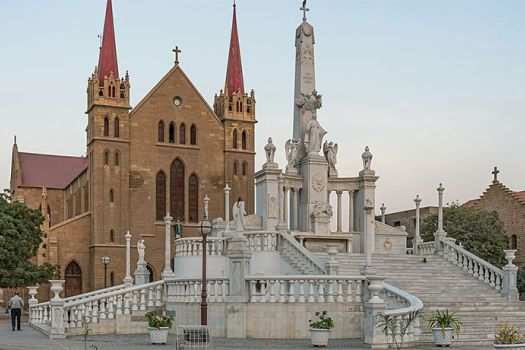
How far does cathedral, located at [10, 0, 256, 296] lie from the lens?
5281cm

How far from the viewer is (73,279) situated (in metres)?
52.9

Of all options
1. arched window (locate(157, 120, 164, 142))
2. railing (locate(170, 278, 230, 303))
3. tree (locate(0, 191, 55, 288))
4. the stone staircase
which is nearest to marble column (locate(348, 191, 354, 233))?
the stone staircase

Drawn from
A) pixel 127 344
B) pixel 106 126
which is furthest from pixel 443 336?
pixel 106 126

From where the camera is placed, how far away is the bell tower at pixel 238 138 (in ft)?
189

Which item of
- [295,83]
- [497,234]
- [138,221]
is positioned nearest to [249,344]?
[295,83]

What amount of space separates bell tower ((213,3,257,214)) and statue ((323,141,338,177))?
Result: 19.4 metres

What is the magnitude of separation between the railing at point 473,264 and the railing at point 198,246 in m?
8.75

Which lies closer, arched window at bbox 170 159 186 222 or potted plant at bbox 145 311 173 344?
potted plant at bbox 145 311 173 344

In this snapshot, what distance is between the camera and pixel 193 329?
15961 millimetres

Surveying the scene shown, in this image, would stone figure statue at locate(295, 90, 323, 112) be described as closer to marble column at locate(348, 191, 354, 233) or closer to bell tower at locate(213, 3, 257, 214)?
marble column at locate(348, 191, 354, 233)

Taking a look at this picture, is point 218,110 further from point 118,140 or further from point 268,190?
point 268,190

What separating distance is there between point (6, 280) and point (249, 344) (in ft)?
80.7

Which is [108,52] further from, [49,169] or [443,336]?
[443,336]

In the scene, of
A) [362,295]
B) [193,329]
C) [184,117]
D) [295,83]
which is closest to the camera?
[193,329]
